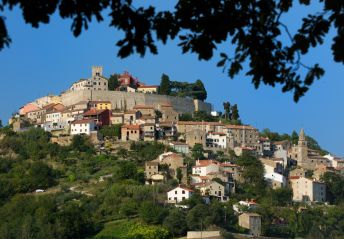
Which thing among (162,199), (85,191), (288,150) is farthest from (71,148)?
(288,150)

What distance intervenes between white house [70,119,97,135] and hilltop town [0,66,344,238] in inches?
3.0

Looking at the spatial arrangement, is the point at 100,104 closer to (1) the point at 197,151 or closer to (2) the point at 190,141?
(2) the point at 190,141

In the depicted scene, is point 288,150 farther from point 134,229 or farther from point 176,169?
point 134,229

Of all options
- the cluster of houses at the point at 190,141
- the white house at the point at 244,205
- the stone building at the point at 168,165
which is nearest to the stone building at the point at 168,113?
the cluster of houses at the point at 190,141

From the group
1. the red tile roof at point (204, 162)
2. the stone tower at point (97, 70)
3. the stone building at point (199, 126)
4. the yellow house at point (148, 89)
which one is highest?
the stone tower at point (97, 70)

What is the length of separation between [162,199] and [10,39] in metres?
52.2

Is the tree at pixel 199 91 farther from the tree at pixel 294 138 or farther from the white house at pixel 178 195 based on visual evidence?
the white house at pixel 178 195

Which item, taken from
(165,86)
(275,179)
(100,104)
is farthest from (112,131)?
(165,86)

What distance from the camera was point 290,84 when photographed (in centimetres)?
670

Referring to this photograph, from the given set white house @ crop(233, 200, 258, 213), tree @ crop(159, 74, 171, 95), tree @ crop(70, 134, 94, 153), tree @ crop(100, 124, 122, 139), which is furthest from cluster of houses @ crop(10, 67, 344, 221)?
white house @ crop(233, 200, 258, 213)

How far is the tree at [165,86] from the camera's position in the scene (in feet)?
265

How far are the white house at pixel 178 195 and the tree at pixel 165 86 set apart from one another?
2322 cm

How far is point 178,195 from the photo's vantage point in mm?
57938

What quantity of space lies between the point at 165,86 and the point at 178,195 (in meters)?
24.6
